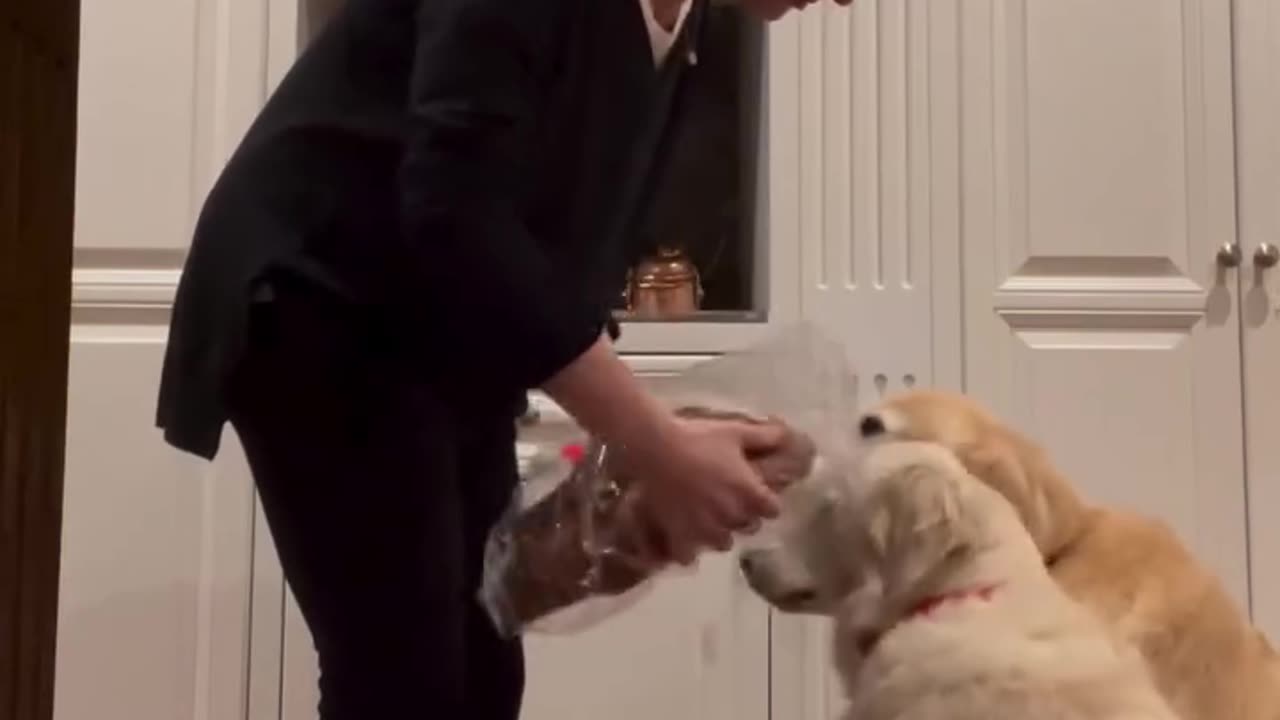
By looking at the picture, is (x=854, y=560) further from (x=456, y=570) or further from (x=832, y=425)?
(x=456, y=570)

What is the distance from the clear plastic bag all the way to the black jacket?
12cm

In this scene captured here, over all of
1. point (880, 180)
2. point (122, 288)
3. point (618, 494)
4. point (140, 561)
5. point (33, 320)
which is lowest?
point (140, 561)

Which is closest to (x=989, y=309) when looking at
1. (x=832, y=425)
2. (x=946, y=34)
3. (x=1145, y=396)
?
(x=1145, y=396)

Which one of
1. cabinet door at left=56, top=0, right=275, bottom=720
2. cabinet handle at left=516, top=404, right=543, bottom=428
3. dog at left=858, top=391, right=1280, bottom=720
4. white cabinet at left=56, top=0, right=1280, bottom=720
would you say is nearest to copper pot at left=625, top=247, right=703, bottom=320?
white cabinet at left=56, top=0, right=1280, bottom=720

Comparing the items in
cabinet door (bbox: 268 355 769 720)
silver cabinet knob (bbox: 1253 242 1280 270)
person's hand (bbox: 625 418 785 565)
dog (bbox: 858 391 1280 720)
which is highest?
silver cabinet knob (bbox: 1253 242 1280 270)

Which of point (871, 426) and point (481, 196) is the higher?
point (481, 196)

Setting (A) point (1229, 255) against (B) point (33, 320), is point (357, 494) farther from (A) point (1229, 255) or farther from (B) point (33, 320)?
(A) point (1229, 255)

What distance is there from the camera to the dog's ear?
3.34 feet

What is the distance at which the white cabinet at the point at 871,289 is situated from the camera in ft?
5.67

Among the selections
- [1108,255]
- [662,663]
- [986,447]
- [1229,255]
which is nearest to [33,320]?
[986,447]

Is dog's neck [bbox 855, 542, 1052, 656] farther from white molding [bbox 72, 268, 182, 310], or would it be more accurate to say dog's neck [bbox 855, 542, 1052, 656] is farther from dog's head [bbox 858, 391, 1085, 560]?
white molding [bbox 72, 268, 182, 310]

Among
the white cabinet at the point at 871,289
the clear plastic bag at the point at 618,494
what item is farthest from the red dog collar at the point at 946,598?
the white cabinet at the point at 871,289

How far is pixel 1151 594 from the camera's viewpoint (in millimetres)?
1293

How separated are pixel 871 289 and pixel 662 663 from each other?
0.54 meters
